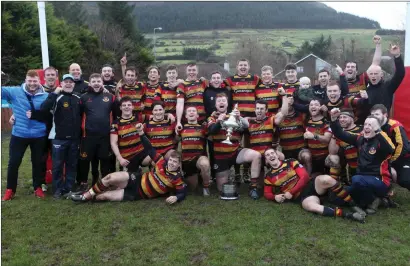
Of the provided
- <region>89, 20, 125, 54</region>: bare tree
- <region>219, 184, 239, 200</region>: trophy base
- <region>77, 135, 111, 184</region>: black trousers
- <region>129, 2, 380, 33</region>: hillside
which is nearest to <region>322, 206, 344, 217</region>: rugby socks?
<region>219, 184, 239, 200</region>: trophy base

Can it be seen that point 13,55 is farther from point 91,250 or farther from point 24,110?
point 91,250

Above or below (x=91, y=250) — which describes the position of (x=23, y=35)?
above

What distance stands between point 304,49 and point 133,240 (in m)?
47.6

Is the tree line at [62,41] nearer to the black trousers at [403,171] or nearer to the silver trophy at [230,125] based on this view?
the silver trophy at [230,125]

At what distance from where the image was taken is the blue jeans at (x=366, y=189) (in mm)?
5168

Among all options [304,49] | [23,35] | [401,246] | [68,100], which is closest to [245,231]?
[401,246]

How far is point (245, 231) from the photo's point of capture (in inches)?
187

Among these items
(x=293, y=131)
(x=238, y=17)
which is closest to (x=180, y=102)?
(x=293, y=131)

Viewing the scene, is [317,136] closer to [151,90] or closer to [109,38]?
[151,90]

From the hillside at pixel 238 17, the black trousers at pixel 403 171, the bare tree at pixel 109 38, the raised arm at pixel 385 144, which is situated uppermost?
the hillside at pixel 238 17

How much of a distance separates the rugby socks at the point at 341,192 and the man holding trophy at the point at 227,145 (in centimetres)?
113

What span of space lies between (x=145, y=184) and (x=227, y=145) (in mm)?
1371

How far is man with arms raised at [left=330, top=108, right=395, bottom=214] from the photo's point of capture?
5.15m

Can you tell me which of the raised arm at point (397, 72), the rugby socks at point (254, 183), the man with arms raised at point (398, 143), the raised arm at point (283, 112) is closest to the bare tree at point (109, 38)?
the raised arm at point (283, 112)
